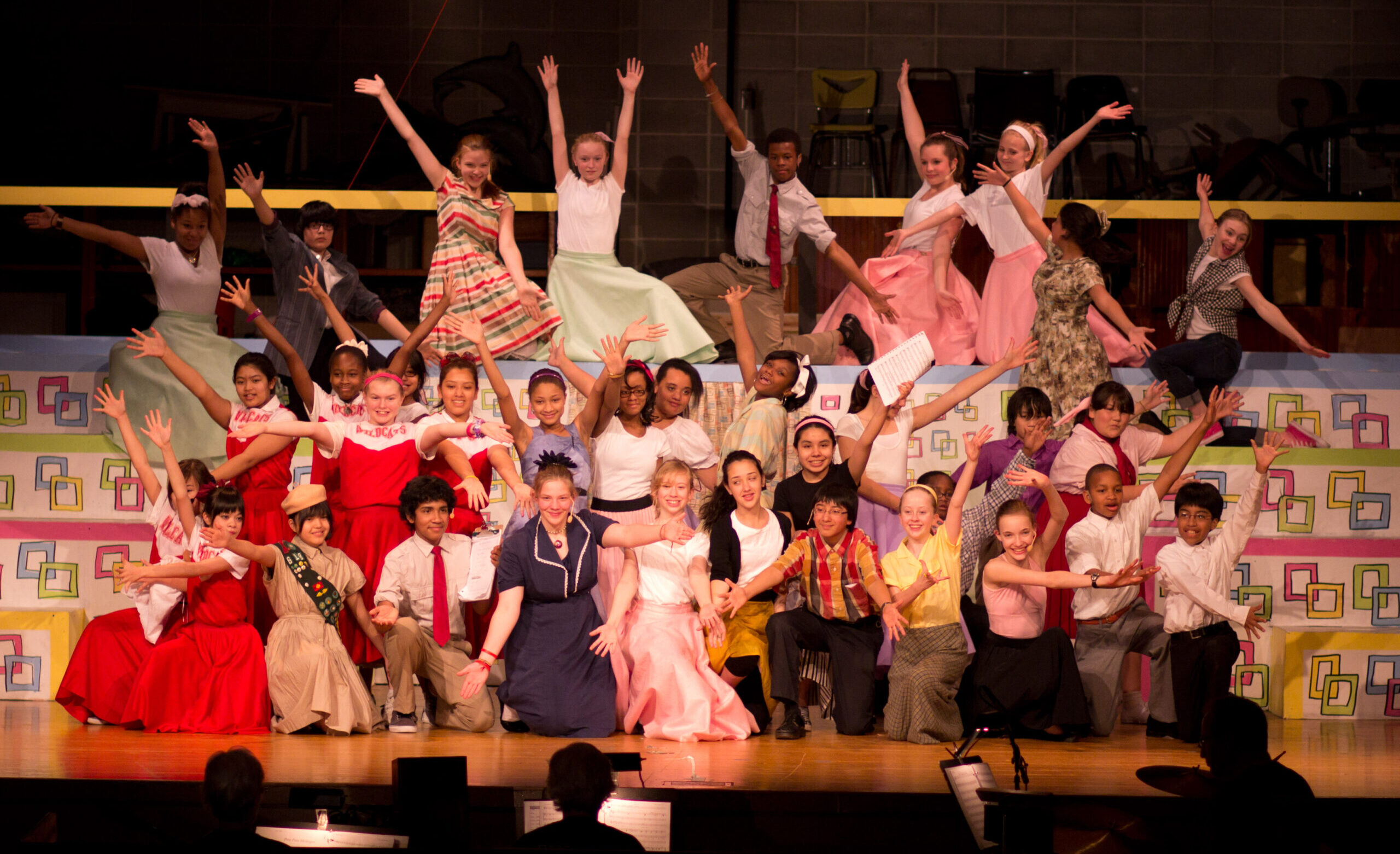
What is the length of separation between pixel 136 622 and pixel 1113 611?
3360 mm

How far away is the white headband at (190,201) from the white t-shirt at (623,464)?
7.18 ft

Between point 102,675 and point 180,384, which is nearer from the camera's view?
point 102,675

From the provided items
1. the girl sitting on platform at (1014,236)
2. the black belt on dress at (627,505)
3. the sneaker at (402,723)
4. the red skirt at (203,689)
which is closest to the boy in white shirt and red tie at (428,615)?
the sneaker at (402,723)

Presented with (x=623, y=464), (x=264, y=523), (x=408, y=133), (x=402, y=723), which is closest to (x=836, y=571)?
(x=623, y=464)

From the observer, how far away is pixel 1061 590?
210 inches

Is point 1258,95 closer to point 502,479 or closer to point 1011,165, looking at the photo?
point 1011,165

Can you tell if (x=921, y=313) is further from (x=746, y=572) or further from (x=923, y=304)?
(x=746, y=572)

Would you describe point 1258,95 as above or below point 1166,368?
above

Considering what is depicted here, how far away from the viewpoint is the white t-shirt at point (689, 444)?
17.5 feet

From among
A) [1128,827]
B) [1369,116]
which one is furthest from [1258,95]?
[1128,827]

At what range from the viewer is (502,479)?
5.96 meters

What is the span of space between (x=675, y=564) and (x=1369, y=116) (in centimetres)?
611

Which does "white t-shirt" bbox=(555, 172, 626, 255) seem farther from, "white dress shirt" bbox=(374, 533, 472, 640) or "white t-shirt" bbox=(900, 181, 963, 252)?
"white dress shirt" bbox=(374, 533, 472, 640)

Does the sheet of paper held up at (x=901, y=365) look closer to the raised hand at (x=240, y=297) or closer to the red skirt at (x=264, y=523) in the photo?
the red skirt at (x=264, y=523)
